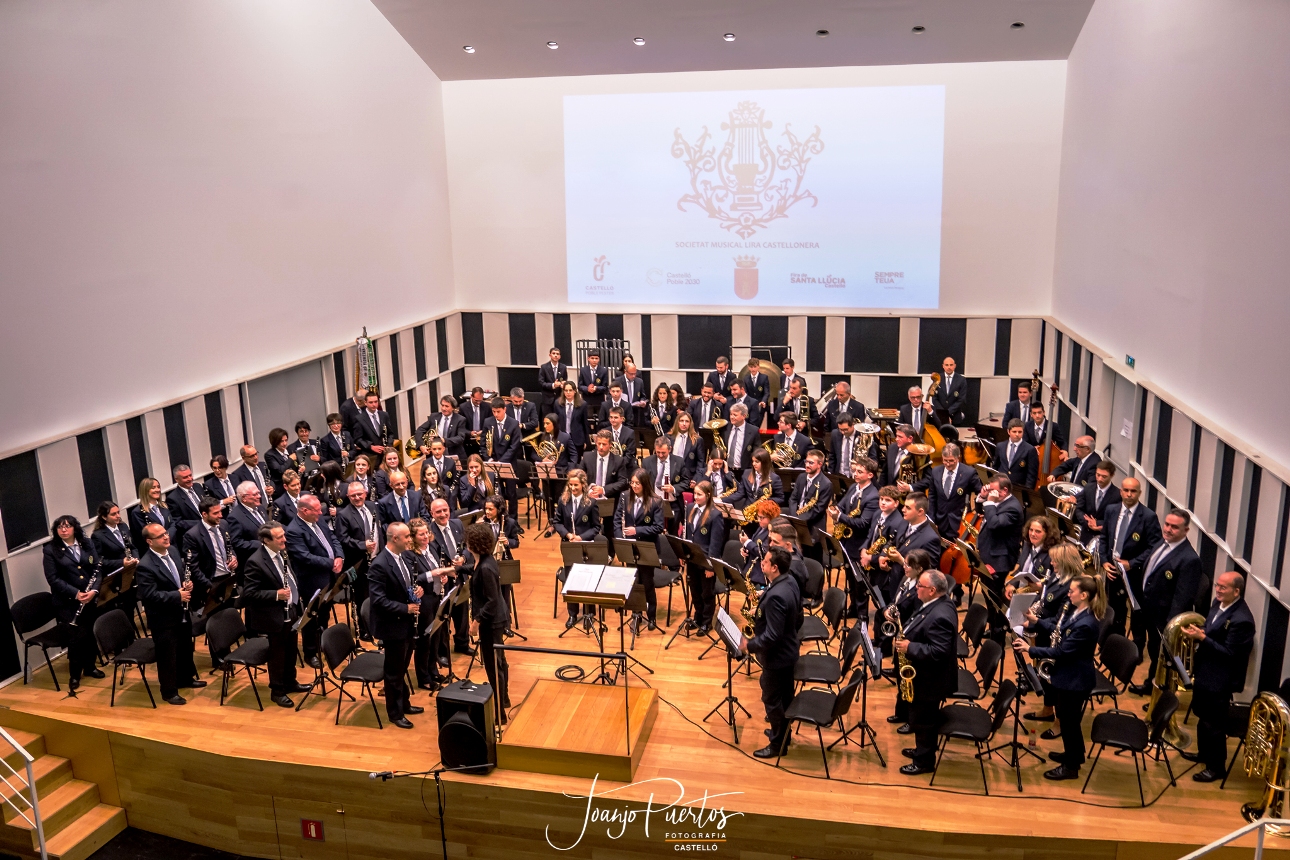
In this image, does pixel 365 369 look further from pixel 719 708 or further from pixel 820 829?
pixel 820 829

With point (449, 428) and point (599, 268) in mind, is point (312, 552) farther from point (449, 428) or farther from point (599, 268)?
point (599, 268)

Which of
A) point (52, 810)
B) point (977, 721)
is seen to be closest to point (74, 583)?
point (52, 810)

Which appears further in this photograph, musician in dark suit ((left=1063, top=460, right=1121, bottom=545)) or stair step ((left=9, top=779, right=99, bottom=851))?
musician in dark suit ((left=1063, top=460, right=1121, bottom=545))

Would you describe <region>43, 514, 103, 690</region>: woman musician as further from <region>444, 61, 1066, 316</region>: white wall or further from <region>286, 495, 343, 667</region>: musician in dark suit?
<region>444, 61, 1066, 316</region>: white wall

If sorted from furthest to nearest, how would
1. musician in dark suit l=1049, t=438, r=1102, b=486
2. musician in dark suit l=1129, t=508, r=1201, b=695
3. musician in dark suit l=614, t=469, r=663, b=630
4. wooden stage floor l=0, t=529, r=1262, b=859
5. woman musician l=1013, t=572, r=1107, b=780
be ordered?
musician in dark suit l=1049, t=438, r=1102, b=486 → musician in dark suit l=614, t=469, r=663, b=630 → musician in dark suit l=1129, t=508, r=1201, b=695 → woman musician l=1013, t=572, r=1107, b=780 → wooden stage floor l=0, t=529, r=1262, b=859

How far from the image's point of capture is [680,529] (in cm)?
1102

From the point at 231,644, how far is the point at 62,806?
157 cm

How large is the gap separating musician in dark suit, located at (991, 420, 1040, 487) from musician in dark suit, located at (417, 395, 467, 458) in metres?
6.47

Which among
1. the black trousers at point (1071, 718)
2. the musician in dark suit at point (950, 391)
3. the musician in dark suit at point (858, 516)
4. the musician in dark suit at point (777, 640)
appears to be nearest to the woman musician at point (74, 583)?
the musician in dark suit at point (777, 640)

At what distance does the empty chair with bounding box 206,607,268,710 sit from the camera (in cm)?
786

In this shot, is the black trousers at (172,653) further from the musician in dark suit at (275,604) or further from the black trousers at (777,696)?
the black trousers at (777,696)

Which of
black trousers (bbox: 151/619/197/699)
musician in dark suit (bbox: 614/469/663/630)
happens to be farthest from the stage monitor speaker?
black trousers (bbox: 151/619/197/699)

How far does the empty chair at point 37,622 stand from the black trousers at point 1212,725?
880cm

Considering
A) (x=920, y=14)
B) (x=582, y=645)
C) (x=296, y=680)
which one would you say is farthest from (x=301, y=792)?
(x=920, y=14)
